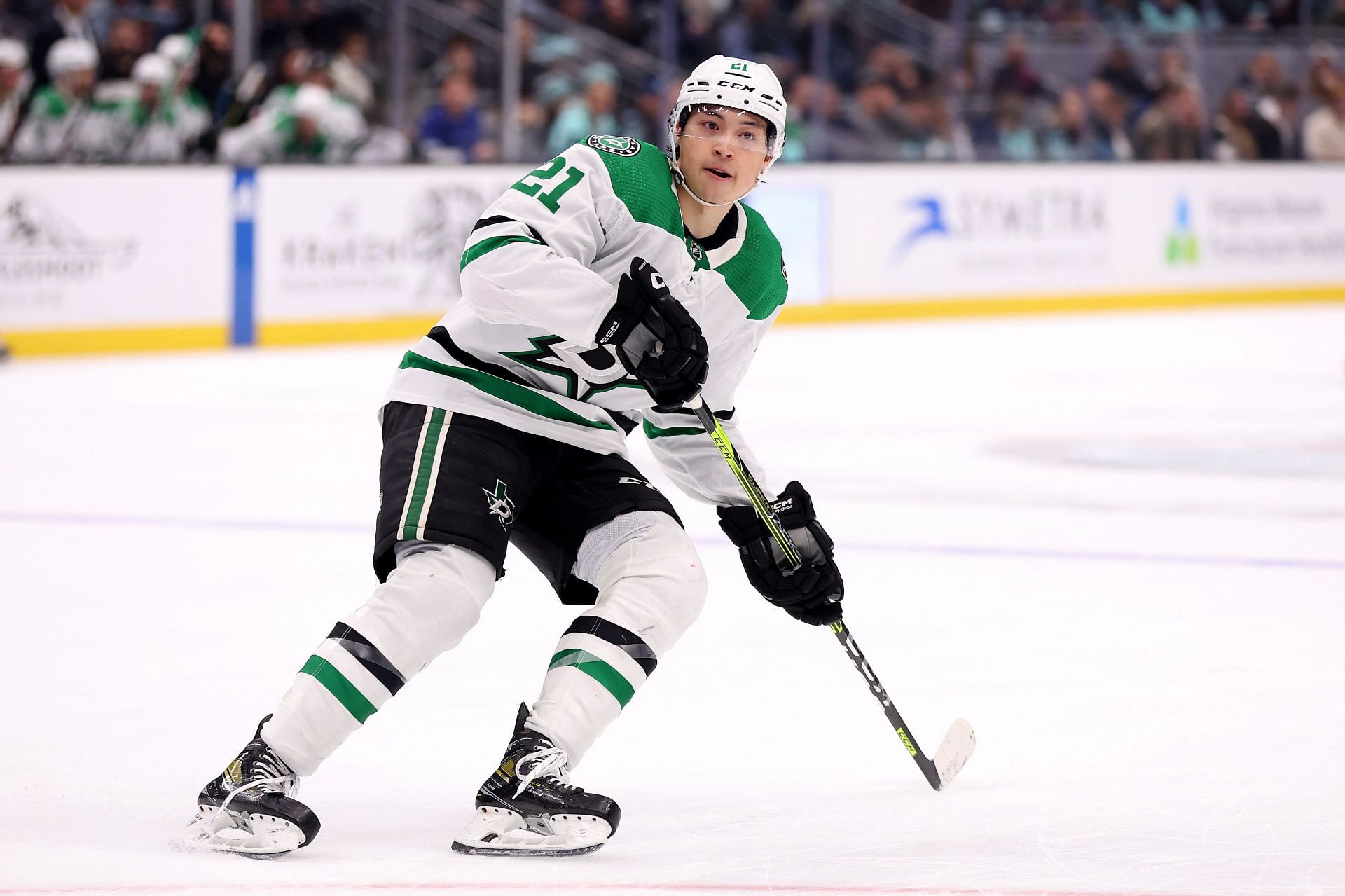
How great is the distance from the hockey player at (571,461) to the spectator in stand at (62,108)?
19.6ft

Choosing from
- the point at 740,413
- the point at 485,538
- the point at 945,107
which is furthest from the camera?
the point at 945,107

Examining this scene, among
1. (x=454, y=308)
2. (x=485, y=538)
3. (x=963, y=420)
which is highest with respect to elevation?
(x=454, y=308)

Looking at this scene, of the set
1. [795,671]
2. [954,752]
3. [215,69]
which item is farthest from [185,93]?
[954,752]

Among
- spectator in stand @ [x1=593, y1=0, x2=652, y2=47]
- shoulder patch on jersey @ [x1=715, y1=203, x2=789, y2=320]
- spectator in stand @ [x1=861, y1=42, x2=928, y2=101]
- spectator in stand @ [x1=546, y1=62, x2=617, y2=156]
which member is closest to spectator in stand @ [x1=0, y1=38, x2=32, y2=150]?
spectator in stand @ [x1=546, y1=62, x2=617, y2=156]

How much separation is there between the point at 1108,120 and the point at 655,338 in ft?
32.6

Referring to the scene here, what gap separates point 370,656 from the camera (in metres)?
2.29

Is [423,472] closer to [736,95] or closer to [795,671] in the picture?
[736,95]

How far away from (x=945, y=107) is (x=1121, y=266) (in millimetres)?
1533

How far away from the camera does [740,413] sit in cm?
698

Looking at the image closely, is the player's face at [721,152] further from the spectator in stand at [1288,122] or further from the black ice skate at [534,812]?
the spectator in stand at [1288,122]

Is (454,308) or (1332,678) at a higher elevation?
(454,308)

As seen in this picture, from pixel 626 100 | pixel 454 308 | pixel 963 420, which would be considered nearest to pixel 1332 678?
pixel 454 308

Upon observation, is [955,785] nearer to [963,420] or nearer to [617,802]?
[617,802]

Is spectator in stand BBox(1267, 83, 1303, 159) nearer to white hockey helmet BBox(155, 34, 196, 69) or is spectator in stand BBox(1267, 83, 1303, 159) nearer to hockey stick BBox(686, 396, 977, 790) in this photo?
white hockey helmet BBox(155, 34, 196, 69)
